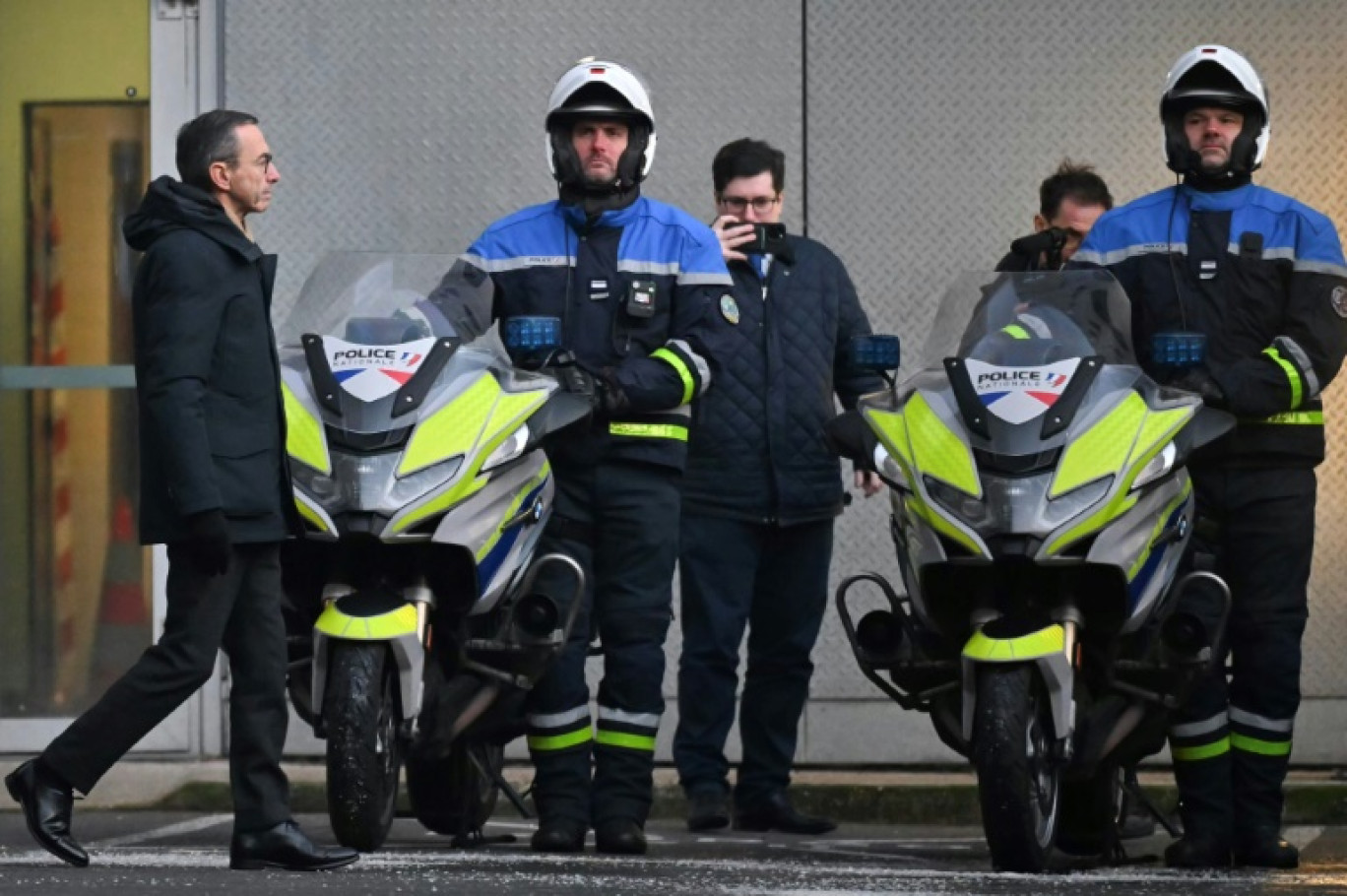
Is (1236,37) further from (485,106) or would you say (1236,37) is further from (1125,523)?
(1125,523)

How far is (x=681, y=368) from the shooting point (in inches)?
340

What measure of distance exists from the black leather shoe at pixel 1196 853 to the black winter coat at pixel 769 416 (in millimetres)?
1833

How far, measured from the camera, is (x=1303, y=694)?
10.9 metres

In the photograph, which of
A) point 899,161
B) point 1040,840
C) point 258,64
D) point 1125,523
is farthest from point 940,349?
point 258,64

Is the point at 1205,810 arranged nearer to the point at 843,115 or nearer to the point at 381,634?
the point at 381,634

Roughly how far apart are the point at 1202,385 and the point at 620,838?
6.73 ft

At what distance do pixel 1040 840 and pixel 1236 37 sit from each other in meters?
4.27

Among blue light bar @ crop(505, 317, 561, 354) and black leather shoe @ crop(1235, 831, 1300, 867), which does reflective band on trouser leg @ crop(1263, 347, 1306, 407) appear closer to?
black leather shoe @ crop(1235, 831, 1300, 867)

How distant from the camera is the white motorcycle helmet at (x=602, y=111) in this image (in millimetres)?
8844

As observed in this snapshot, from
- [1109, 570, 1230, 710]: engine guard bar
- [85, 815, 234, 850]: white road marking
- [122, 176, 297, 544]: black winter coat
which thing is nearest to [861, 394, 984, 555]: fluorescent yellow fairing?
[1109, 570, 1230, 710]: engine guard bar

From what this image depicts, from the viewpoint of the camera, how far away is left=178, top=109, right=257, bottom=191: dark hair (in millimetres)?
7773

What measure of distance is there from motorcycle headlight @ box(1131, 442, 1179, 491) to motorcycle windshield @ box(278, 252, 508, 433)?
1764 millimetres

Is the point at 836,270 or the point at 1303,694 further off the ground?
the point at 836,270

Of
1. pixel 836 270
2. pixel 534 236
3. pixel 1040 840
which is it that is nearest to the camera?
pixel 1040 840
